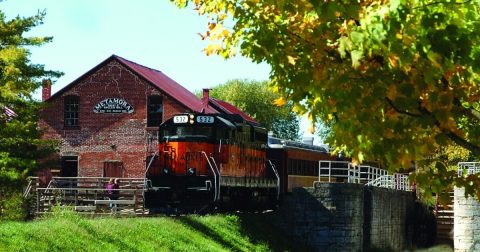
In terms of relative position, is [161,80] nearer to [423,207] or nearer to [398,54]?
[423,207]

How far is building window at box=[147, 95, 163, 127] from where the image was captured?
45.8 meters

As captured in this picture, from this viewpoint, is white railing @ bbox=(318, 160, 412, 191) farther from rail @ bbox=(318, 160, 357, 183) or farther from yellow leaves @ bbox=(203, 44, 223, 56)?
yellow leaves @ bbox=(203, 44, 223, 56)

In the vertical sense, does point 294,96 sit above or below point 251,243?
above

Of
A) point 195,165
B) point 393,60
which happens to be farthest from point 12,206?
point 393,60

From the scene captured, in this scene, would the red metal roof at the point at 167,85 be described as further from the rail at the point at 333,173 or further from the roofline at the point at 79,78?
the rail at the point at 333,173

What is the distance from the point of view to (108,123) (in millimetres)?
46750

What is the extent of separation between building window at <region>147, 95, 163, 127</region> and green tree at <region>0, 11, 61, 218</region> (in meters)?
18.4

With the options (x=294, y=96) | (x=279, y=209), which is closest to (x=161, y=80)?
(x=279, y=209)

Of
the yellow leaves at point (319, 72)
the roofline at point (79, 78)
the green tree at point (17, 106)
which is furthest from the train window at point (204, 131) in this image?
the yellow leaves at point (319, 72)

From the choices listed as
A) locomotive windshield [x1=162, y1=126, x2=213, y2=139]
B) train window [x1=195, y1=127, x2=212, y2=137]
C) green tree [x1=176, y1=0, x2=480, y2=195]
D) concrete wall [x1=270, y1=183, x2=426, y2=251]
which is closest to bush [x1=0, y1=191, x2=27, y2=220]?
locomotive windshield [x1=162, y1=126, x2=213, y2=139]

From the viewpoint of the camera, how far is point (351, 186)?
34125 millimetres

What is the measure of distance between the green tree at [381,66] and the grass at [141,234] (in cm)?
1224

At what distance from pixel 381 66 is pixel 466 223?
35.2 m

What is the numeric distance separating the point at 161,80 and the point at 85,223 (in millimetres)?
27801
